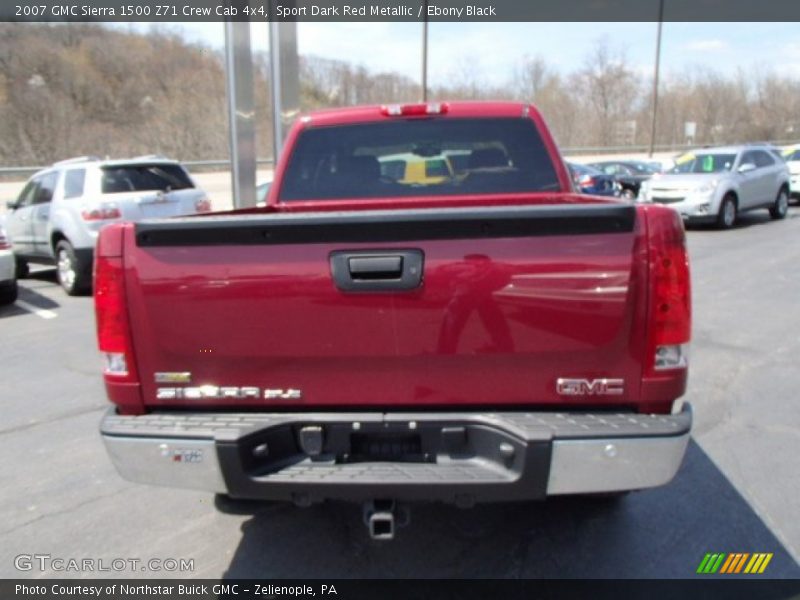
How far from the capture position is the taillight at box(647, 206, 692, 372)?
91.1 inches

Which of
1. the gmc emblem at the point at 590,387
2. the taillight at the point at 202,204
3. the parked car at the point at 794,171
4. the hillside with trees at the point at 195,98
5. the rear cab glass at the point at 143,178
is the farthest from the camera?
the hillside with trees at the point at 195,98

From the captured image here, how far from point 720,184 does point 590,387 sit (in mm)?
14398

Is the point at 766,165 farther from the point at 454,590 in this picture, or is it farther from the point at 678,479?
the point at 454,590

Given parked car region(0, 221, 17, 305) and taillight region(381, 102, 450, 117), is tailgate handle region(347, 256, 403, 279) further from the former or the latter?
parked car region(0, 221, 17, 305)

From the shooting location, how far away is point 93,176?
935cm

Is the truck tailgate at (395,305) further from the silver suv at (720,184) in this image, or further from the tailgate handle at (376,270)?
Result: the silver suv at (720,184)

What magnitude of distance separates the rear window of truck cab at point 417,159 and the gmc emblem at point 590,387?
6.02 ft

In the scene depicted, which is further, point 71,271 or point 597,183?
point 597,183

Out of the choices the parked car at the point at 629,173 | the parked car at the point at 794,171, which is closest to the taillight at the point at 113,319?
the parked car at the point at 629,173

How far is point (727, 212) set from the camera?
50.4ft

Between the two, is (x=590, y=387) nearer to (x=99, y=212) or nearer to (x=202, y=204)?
(x=99, y=212)

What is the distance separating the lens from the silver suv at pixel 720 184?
1490cm

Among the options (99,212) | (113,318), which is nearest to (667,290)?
(113,318)

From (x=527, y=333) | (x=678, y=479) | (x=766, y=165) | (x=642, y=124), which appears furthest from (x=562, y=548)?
(x=642, y=124)
